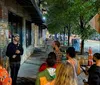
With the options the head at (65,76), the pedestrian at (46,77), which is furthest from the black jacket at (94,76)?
the head at (65,76)

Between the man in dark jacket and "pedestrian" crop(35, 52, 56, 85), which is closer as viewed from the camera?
"pedestrian" crop(35, 52, 56, 85)

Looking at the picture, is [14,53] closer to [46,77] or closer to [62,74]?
[46,77]

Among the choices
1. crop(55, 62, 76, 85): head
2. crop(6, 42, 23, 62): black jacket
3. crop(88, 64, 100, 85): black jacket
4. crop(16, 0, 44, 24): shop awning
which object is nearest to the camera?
crop(55, 62, 76, 85): head

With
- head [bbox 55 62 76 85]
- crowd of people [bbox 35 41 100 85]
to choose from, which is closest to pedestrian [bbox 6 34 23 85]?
crowd of people [bbox 35 41 100 85]

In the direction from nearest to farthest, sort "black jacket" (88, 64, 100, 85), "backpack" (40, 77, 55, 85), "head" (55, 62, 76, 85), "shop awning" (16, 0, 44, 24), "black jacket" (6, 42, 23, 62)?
"head" (55, 62, 76, 85) < "backpack" (40, 77, 55, 85) < "black jacket" (88, 64, 100, 85) < "black jacket" (6, 42, 23, 62) < "shop awning" (16, 0, 44, 24)

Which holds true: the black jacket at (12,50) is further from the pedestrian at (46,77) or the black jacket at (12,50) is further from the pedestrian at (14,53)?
the pedestrian at (46,77)

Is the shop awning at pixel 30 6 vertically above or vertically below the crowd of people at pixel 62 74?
above

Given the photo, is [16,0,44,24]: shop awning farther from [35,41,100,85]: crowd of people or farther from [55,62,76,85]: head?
[55,62,76,85]: head

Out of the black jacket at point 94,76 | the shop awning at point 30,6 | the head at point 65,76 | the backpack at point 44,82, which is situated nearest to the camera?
the head at point 65,76

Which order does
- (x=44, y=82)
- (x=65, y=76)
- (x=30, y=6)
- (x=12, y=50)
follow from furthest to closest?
(x=30, y=6)
(x=12, y=50)
(x=44, y=82)
(x=65, y=76)

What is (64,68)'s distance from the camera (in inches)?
157

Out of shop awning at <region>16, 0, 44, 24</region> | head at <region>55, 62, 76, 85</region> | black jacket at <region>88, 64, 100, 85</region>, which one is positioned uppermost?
shop awning at <region>16, 0, 44, 24</region>

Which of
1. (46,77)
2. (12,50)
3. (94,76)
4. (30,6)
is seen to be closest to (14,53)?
(12,50)

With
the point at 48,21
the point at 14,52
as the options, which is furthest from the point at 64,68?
the point at 48,21
